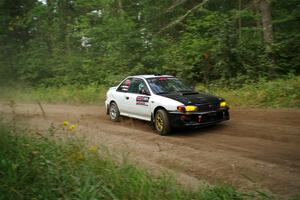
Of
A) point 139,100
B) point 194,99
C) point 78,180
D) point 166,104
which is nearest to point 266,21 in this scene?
point 139,100

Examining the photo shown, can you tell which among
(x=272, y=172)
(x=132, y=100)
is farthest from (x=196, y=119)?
(x=272, y=172)

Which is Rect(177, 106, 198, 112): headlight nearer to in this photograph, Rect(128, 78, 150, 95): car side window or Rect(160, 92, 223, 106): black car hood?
Rect(160, 92, 223, 106): black car hood

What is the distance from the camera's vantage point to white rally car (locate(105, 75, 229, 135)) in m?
9.59

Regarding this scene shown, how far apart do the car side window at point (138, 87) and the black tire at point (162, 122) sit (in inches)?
35.0

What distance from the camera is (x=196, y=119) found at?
9.61 meters

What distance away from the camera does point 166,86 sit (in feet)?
36.0

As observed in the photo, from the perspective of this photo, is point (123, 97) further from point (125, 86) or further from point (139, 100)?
point (139, 100)

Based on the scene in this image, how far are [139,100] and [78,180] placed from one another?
6274 millimetres

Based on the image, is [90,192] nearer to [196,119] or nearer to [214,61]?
[196,119]

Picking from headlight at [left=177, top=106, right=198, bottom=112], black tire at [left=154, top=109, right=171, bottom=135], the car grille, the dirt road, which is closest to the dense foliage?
the dirt road

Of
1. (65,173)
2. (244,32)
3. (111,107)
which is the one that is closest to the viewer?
(65,173)

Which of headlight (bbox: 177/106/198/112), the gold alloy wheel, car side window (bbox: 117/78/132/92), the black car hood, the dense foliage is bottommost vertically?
the gold alloy wheel

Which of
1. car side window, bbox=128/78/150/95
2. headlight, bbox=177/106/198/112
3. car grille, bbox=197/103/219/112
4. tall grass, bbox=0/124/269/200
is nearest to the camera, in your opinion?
tall grass, bbox=0/124/269/200

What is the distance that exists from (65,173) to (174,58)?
15478 mm
